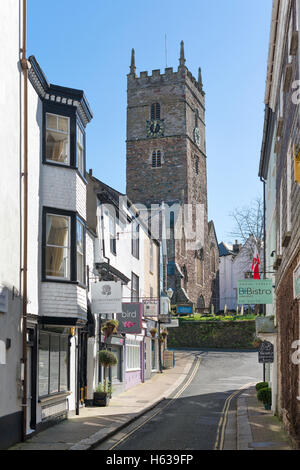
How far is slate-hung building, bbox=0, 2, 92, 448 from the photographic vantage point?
535 inches

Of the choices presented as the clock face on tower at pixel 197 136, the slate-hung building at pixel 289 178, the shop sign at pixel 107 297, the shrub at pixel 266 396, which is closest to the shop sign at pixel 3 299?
the slate-hung building at pixel 289 178

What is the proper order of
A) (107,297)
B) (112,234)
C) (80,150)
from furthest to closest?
(112,234), (107,297), (80,150)

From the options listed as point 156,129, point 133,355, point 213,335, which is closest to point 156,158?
point 156,129

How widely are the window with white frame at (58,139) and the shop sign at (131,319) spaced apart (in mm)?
10296

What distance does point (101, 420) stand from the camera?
18.1 meters

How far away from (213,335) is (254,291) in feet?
101

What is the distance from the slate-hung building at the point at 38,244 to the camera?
1359 centimetres

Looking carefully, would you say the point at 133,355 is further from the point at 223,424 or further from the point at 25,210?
the point at 25,210

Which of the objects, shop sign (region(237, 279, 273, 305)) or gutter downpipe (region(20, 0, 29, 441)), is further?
shop sign (region(237, 279, 273, 305))

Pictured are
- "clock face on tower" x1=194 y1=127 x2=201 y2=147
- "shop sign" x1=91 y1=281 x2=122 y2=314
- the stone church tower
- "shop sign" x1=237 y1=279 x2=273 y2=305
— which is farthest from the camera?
"clock face on tower" x1=194 y1=127 x2=201 y2=147

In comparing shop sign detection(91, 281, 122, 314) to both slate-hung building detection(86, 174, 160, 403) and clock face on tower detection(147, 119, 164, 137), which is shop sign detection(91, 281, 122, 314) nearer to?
slate-hung building detection(86, 174, 160, 403)

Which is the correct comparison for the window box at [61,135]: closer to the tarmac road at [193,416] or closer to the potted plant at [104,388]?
the tarmac road at [193,416]

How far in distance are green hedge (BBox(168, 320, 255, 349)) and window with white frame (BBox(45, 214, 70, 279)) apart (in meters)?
33.2

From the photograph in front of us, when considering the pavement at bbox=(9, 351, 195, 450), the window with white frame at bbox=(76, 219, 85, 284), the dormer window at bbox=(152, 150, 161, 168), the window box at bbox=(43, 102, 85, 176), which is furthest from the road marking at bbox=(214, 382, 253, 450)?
the dormer window at bbox=(152, 150, 161, 168)
